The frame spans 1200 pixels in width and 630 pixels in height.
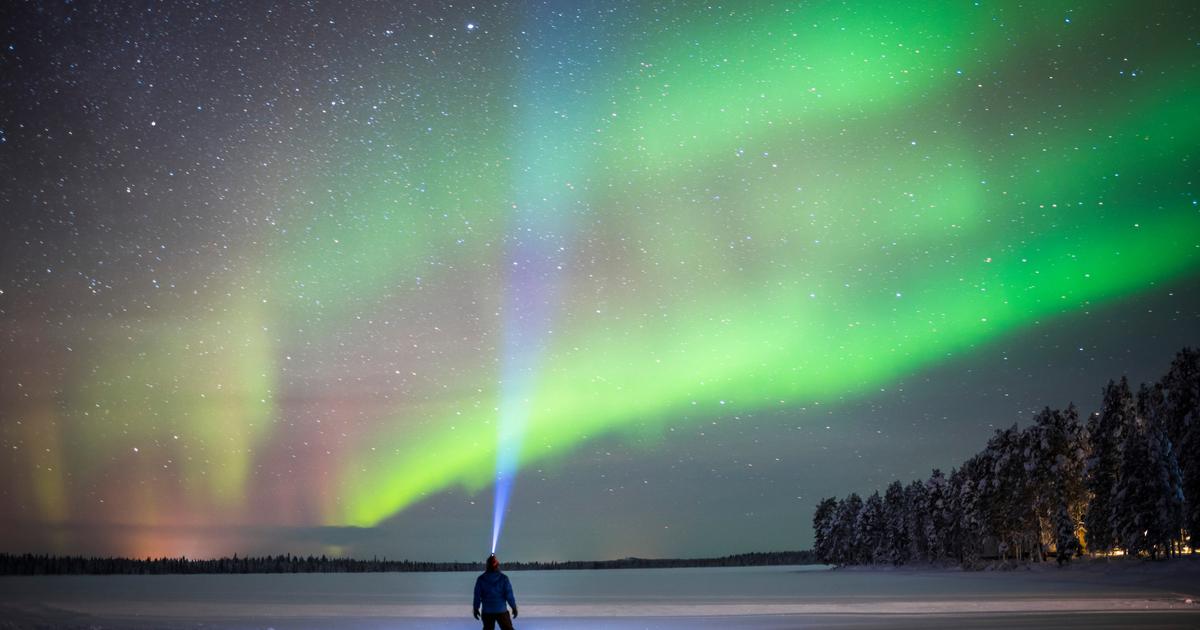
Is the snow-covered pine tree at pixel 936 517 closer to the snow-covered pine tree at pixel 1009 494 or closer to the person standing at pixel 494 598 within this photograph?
the snow-covered pine tree at pixel 1009 494

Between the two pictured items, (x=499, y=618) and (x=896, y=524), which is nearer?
(x=499, y=618)

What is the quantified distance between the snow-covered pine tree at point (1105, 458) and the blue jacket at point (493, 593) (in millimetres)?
67714

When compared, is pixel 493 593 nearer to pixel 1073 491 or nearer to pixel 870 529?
pixel 1073 491

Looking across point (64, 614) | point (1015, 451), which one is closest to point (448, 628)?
point (64, 614)

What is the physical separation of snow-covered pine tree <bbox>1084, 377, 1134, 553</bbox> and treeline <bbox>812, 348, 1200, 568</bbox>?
0.27ft

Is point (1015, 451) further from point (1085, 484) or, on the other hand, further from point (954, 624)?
point (954, 624)

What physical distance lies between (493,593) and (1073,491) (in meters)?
79.3

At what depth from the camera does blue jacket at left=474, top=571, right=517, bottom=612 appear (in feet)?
50.2

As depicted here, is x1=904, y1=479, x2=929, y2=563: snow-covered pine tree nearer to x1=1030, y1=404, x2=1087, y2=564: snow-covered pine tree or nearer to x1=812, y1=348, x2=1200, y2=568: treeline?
x1=812, y1=348, x2=1200, y2=568: treeline

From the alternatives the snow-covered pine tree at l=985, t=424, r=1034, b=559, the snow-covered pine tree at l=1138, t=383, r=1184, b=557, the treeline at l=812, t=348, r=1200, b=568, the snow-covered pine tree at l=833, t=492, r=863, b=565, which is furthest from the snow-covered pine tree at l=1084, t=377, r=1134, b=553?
the snow-covered pine tree at l=833, t=492, r=863, b=565

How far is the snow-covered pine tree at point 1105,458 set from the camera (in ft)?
227

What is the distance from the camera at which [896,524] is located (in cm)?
12775

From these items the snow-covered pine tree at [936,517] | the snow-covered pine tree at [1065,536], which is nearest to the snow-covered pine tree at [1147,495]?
the snow-covered pine tree at [1065,536]

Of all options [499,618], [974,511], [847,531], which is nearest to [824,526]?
[847,531]
